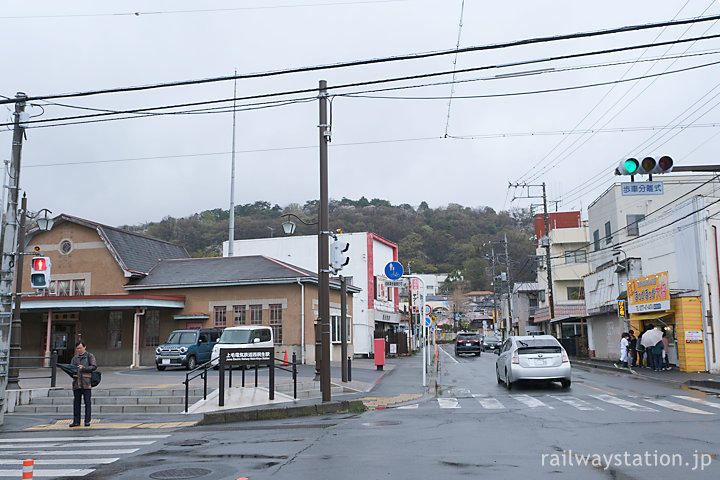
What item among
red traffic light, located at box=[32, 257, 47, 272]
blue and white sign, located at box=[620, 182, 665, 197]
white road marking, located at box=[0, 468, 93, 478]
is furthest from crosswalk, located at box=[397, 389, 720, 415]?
red traffic light, located at box=[32, 257, 47, 272]

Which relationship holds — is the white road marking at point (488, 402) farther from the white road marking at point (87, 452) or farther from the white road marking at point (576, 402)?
the white road marking at point (87, 452)

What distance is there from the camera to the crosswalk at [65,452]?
29.7 ft

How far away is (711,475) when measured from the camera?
23.3 feet

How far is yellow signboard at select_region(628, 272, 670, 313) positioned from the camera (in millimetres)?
26078

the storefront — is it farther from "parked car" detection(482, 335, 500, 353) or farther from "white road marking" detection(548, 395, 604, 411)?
"parked car" detection(482, 335, 500, 353)

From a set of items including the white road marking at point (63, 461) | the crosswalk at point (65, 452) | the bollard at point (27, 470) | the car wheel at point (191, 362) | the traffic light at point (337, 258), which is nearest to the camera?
the bollard at point (27, 470)

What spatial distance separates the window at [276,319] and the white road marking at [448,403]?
15.7 metres

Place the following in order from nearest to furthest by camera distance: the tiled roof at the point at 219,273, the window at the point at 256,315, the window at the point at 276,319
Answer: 1. the window at the point at 276,319
2. the tiled roof at the point at 219,273
3. the window at the point at 256,315

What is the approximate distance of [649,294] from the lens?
91.4 ft

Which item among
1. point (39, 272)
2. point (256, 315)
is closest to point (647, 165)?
point (39, 272)

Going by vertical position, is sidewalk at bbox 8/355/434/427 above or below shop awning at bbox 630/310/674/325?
below

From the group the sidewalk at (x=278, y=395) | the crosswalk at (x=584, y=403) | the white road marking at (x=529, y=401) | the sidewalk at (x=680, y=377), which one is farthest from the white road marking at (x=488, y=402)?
the sidewalk at (x=680, y=377)

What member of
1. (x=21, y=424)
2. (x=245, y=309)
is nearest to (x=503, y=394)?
(x=21, y=424)

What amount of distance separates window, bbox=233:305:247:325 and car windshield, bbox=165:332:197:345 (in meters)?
4.73
